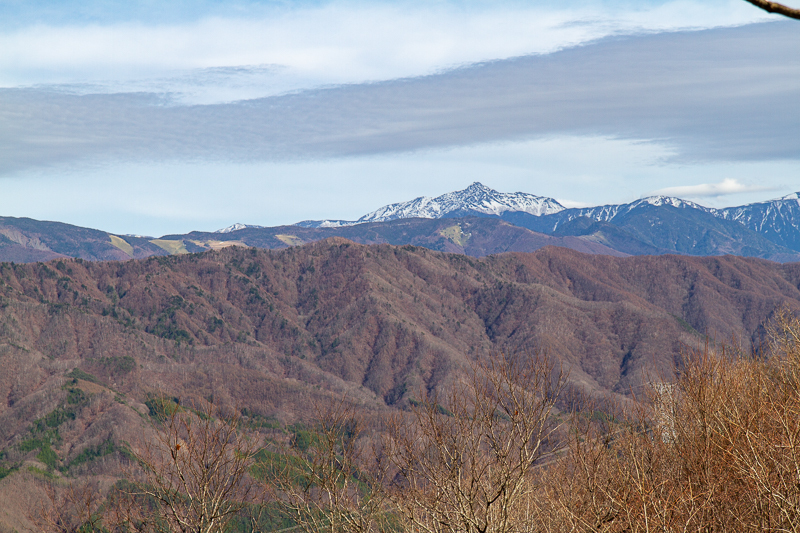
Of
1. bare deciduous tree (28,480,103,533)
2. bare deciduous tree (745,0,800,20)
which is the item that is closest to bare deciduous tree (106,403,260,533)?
bare deciduous tree (28,480,103,533)

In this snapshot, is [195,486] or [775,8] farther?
[195,486]

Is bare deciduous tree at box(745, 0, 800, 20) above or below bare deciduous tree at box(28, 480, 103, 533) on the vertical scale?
above

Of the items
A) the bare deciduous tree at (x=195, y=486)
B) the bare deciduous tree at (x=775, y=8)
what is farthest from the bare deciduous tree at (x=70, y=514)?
the bare deciduous tree at (x=775, y=8)

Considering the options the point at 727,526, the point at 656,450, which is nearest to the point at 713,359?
the point at 656,450

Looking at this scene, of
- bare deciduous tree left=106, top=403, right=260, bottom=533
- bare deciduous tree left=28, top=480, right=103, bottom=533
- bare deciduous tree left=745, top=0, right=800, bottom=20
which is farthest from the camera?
bare deciduous tree left=28, top=480, right=103, bottom=533

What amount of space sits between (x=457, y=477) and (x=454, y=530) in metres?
1.85

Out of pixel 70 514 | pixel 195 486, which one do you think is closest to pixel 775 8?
pixel 195 486

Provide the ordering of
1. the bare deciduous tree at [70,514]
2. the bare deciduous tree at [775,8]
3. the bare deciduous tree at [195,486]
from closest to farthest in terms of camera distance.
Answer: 1. the bare deciduous tree at [775,8]
2. the bare deciduous tree at [195,486]
3. the bare deciduous tree at [70,514]

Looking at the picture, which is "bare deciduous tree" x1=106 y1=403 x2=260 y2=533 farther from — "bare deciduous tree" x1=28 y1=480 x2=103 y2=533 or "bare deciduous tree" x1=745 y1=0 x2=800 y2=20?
"bare deciduous tree" x1=745 y1=0 x2=800 y2=20

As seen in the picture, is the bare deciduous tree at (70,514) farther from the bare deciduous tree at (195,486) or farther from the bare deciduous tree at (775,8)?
the bare deciduous tree at (775,8)

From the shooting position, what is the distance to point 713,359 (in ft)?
126

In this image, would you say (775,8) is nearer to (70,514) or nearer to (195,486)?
(195,486)

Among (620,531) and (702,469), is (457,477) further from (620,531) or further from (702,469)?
(702,469)

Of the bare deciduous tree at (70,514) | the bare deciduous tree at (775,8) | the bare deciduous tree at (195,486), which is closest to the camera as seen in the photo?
the bare deciduous tree at (775,8)
